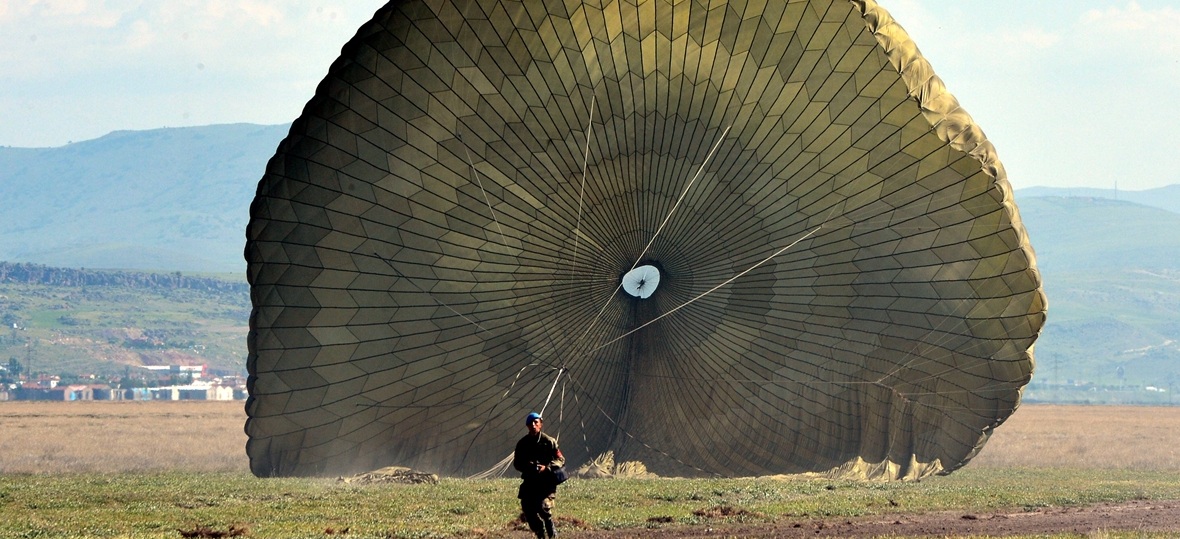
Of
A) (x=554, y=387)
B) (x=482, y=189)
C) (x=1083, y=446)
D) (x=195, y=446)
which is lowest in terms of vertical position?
(x=195, y=446)

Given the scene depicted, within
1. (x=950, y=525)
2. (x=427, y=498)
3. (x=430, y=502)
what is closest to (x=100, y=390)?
(x=427, y=498)

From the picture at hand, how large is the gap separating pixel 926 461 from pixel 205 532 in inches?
455

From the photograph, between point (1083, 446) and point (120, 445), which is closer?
point (120, 445)

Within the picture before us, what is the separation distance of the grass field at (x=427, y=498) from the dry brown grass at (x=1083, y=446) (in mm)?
374

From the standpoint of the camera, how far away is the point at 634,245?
71.5 ft

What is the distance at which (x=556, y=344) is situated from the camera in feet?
71.3

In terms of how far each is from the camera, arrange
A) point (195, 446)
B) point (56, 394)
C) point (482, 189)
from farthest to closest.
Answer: point (56, 394) < point (195, 446) < point (482, 189)

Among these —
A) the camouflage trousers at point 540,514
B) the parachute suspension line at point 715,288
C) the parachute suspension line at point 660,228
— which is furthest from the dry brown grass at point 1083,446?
the camouflage trousers at point 540,514

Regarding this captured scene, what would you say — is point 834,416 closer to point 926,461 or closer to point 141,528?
point 926,461

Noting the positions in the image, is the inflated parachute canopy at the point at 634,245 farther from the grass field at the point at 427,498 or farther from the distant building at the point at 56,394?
the distant building at the point at 56,394

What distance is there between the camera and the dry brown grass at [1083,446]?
3950 centimetres

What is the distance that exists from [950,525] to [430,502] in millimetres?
7659

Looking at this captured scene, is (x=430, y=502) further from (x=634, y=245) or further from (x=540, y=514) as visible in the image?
(x=540, y=514)

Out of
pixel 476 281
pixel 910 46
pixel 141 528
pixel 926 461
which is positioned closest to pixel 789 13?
pixel 910 46
